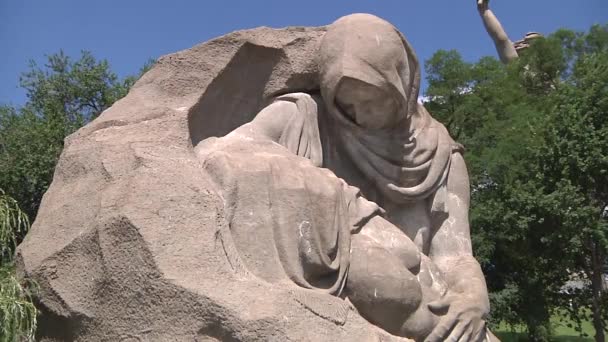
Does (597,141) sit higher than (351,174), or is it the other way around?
(597,141)

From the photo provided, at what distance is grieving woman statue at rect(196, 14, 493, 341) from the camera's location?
3.00 m

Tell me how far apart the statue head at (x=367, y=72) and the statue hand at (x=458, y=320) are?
1.03m

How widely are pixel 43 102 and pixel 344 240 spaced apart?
1041 centimetres

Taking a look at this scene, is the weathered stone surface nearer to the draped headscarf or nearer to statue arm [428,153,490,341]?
statue arm [428,153,490,341]

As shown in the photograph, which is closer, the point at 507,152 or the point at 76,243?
the point at 76,243

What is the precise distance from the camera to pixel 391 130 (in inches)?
154

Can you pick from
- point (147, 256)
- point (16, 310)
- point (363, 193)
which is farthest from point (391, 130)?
point (16, 310)

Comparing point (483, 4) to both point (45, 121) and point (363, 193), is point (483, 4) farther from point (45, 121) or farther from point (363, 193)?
point (363, 193)

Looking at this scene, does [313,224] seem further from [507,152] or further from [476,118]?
[476,118]

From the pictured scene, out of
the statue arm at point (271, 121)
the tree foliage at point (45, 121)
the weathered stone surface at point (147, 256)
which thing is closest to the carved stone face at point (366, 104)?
the statue arm at point (271, 121)

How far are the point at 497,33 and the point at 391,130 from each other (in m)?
21.7

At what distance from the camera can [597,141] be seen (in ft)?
33.4

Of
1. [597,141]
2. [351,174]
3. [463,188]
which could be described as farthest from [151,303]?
[597,141]

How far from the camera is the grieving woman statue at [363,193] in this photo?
3.00 meters
